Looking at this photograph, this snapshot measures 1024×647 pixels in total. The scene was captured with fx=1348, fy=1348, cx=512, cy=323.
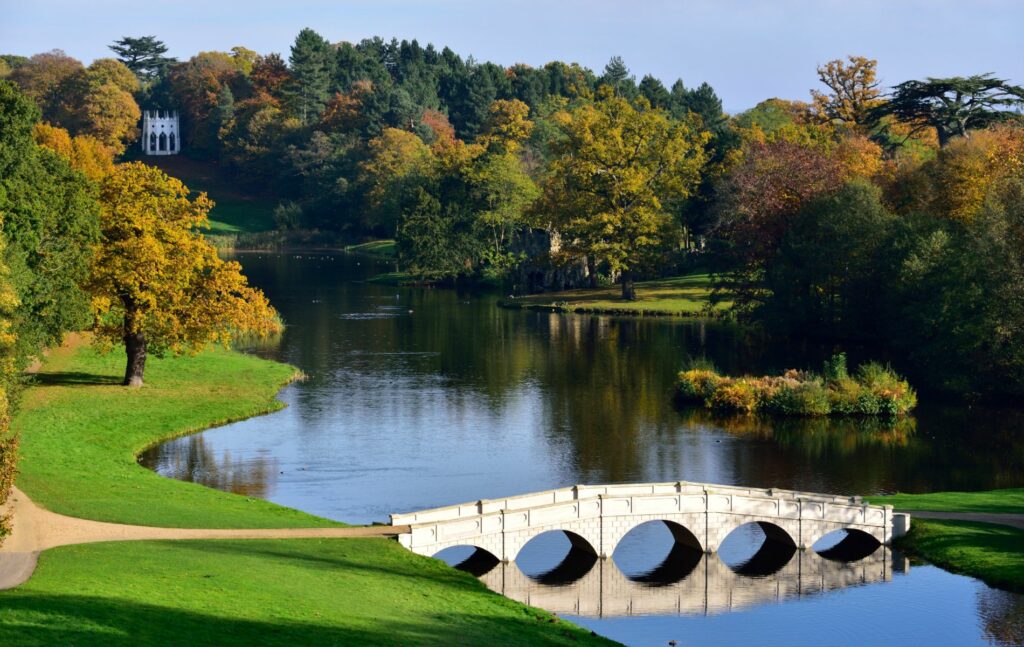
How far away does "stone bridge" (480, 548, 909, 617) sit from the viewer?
44.1 m

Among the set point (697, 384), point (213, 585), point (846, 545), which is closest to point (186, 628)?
point (213, 585)

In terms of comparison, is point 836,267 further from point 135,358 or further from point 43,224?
point 43,224

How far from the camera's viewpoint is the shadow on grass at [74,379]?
73.6 meters

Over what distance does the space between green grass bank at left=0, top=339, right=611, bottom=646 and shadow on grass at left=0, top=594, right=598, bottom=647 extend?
50 millimetres

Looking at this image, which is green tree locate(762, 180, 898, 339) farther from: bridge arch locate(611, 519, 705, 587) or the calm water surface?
bridge arch locate(611, 519, 705, 587)

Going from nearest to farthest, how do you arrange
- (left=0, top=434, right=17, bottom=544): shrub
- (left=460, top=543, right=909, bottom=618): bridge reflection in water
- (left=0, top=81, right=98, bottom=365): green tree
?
1. (left=0, top=434, right=17, bottom=544): shrub
2. (left=460, top=543, right=909, bottom=618): bridge reflection in water
3. (left=0, top=81, right=98, bottom=365): green tree

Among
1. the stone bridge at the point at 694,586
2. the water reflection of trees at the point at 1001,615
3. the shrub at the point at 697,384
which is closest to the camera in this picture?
the water reflection of trees at the point at 1001,615

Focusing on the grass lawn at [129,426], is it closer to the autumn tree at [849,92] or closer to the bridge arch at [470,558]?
the bridge arch at [470,558]

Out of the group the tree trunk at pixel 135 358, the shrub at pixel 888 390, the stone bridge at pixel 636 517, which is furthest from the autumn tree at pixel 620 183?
the stone bridge at pixel 636 517

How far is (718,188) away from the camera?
124m

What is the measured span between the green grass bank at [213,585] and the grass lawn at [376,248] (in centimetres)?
12126

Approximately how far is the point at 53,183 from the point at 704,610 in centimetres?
4291

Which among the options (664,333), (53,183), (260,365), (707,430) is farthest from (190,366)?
(664,333)

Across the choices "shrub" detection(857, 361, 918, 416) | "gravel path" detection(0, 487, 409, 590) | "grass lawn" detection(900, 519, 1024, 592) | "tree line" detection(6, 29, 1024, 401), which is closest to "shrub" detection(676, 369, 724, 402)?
"shrub" detection(857, 361, 918, 416)
